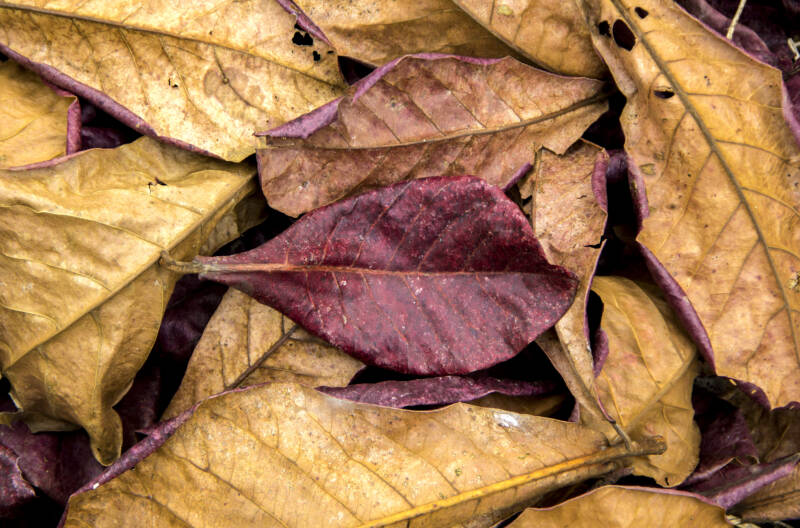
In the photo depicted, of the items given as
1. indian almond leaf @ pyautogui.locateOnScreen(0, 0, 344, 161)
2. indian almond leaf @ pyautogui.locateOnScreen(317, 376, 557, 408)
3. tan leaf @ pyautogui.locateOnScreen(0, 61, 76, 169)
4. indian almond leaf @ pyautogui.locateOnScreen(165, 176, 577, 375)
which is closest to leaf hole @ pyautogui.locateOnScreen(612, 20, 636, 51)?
indian almond leaf @ pyautogui.locateOnScreen(165, 176, 577, 375)

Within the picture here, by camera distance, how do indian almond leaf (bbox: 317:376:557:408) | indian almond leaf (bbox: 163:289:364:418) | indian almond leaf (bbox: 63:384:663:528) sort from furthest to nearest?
indian almond leaf (bbox: 163:289:364:418), indian almond leaf (bbox: 317:376:557:408), indian almond leaf (bbox: 63:384:663:528)

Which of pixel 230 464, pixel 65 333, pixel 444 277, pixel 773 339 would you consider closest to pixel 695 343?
pixel 773 339

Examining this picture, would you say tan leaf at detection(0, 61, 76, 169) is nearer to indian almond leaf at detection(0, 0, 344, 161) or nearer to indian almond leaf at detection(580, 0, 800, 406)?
indian almond leaf at detection(0, 0, 344, 161)

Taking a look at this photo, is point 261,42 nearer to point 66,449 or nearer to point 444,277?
point 444,277

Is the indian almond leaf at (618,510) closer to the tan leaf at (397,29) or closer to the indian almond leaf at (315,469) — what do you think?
the indian almond leaf at (315,469)

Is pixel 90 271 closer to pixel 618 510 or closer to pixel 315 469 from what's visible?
pixel 315 469

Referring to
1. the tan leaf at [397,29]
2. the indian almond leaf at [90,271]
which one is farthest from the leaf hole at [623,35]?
the indian almond leaf at [90,271]
